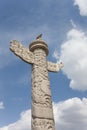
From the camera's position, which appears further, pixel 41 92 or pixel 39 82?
pixel 39 82

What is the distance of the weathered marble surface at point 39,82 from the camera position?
8.52m

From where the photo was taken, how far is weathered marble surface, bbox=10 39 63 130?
336 inches

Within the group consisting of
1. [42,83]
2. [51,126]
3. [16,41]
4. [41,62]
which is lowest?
[51,126]

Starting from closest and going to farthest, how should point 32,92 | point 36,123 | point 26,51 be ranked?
1. point 36,123
2. point 32,92
3. point 26,51

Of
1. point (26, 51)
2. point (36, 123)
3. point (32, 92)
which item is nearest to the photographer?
point (36, 123)

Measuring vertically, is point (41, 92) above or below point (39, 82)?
below

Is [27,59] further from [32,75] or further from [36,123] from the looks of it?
[36,123]

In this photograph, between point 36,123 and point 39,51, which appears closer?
point 36,123

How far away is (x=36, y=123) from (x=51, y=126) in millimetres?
580

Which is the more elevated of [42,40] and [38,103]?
[42,40]

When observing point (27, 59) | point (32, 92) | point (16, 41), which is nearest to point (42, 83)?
point (32, 92)

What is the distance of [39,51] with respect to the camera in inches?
400

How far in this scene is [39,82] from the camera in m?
9.29

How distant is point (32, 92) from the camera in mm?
9125
